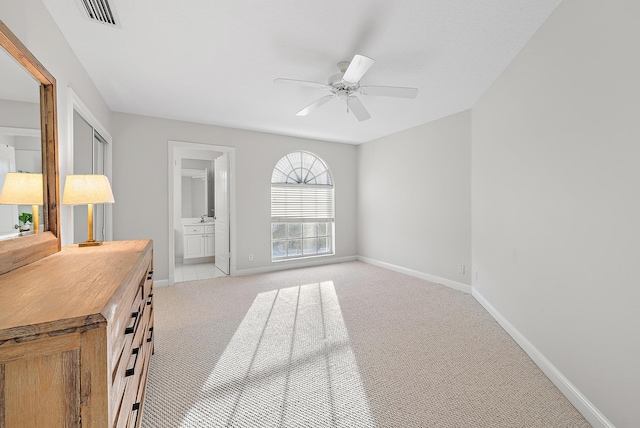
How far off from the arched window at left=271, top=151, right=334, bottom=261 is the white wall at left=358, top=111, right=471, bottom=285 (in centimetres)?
78

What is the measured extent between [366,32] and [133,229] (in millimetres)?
→ 3874

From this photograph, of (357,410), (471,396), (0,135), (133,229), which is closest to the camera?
(0,135)

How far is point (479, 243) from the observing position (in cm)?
351

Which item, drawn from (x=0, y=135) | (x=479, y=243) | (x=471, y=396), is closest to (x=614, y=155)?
(x=471, y=396)

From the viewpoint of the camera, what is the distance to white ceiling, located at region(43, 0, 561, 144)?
191cm

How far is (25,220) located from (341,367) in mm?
2074

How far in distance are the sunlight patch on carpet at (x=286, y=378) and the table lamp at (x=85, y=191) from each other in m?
1.33

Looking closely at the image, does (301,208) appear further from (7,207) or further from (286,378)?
(7,207)

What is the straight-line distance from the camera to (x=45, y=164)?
1.61 metres

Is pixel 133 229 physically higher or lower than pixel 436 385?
higher

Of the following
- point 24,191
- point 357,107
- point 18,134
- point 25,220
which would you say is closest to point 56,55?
point 18,134

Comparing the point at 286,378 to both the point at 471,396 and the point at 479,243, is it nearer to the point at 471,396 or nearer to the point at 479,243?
the point at 471,396

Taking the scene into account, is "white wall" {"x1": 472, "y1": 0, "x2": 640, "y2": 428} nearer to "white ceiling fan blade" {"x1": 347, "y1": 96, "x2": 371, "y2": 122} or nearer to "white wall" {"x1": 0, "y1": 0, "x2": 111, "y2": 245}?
→ "white ceiling fan blade" {"x1": 347, "y1": 96, "x2": 371, "y2": 122}

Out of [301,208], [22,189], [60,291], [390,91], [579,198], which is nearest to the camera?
[60,291]
